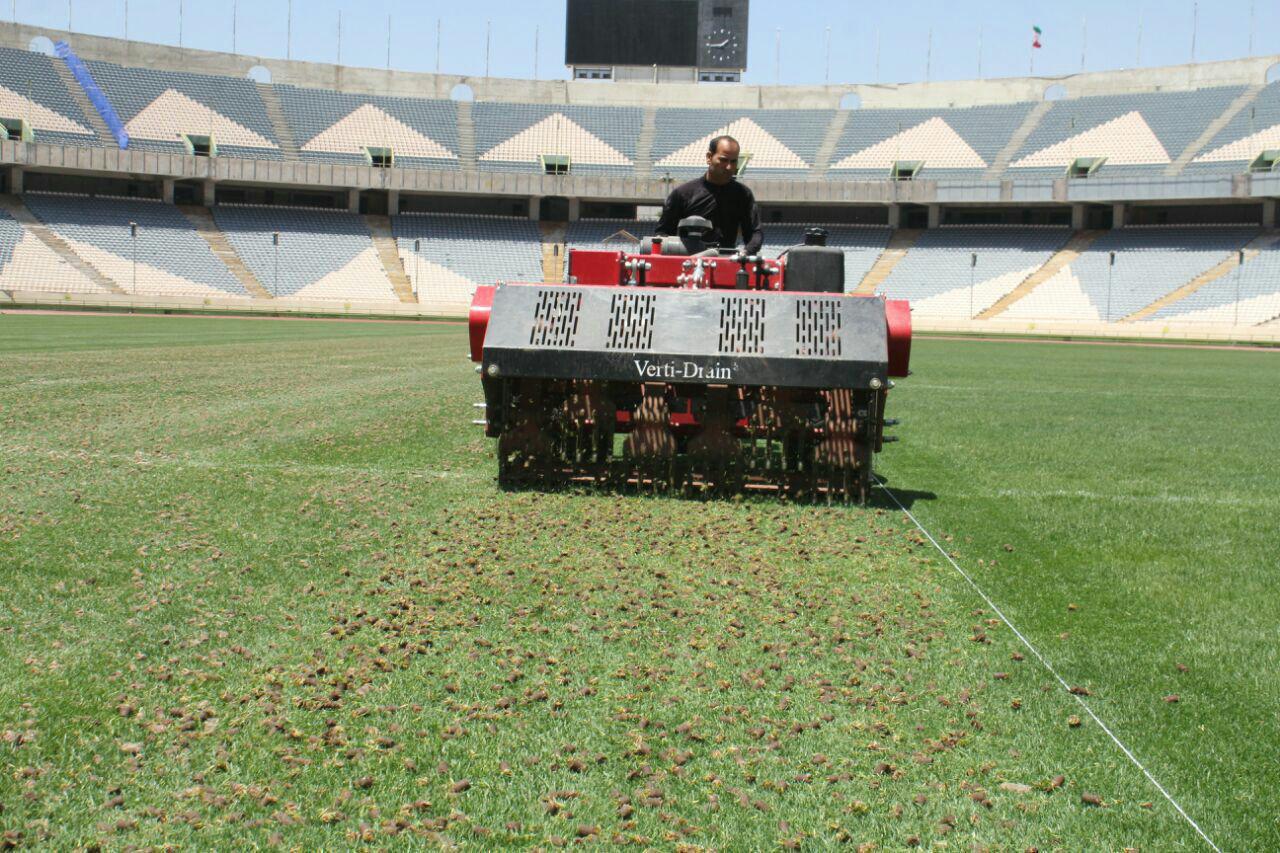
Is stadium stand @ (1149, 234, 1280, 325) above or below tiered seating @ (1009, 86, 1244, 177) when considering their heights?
below

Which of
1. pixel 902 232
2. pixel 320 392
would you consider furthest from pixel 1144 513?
pixel 902 232

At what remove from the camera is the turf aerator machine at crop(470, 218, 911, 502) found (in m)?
7.11

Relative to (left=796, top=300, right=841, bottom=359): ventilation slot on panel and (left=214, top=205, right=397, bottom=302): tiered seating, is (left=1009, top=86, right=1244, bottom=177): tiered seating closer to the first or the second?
(left=214, top=205, right=397, bottom=302): tiered seating

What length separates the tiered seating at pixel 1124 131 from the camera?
59750 mm

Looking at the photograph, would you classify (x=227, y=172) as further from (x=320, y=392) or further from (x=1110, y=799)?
(x=1110, y=799)

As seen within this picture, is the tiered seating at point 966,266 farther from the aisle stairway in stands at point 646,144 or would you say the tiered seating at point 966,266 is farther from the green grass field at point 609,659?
the green grass field at point 609,659

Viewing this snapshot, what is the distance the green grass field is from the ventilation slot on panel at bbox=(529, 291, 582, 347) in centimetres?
95

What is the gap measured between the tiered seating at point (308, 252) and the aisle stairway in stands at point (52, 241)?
668cm

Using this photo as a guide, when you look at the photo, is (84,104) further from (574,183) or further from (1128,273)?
(1128,273)

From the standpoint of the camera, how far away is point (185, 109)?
207 feet

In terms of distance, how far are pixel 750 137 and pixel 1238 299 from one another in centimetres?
2827

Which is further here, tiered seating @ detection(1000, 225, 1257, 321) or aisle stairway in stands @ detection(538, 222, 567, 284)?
aisle stairway in stands @ detection(538, 222, 567, 284)

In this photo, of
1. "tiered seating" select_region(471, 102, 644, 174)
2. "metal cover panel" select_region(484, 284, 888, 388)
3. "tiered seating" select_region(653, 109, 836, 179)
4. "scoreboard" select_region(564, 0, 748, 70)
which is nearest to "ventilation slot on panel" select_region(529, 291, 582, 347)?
"metal cover panel" select_region(484, 284, 888, 388)

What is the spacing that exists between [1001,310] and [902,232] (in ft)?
39.0
